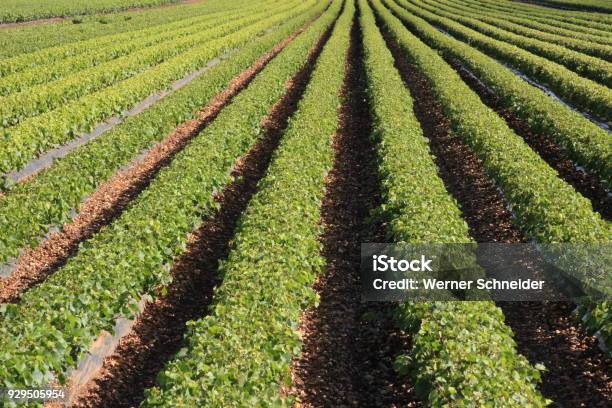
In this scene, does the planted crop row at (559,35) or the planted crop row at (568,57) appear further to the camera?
the planted crop row at (559,35)

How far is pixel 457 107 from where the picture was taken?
877 inches

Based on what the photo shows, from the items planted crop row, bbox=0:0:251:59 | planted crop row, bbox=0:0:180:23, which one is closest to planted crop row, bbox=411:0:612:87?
planted crop row, bbox=0:0:251:59

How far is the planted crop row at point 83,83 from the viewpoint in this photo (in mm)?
22828

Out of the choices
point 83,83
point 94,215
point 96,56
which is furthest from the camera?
point 96,56

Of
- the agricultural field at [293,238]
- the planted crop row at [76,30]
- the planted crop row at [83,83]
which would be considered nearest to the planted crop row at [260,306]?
the agricultural field at [293,238]

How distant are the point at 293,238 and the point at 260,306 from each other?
8.73 feet

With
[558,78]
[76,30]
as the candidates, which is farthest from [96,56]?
[558,78]

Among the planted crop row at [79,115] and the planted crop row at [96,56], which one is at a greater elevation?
the planted crop row at [96,56]

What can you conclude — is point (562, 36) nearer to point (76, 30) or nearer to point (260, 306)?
point (76, 30)

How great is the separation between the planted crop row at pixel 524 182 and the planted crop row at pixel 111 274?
802 cm

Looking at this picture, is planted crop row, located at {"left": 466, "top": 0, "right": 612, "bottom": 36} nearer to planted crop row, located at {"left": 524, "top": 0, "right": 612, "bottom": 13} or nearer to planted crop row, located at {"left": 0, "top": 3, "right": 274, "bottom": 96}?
planted crop row, located at {"left": 524, "top": 0, "right": 612, "bottom": 13}

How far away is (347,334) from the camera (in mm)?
10680

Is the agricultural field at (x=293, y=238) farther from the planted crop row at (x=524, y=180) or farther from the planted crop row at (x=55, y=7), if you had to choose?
the planted crop row at (x=55, y=7)

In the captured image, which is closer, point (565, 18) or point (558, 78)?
point (558, 78)
